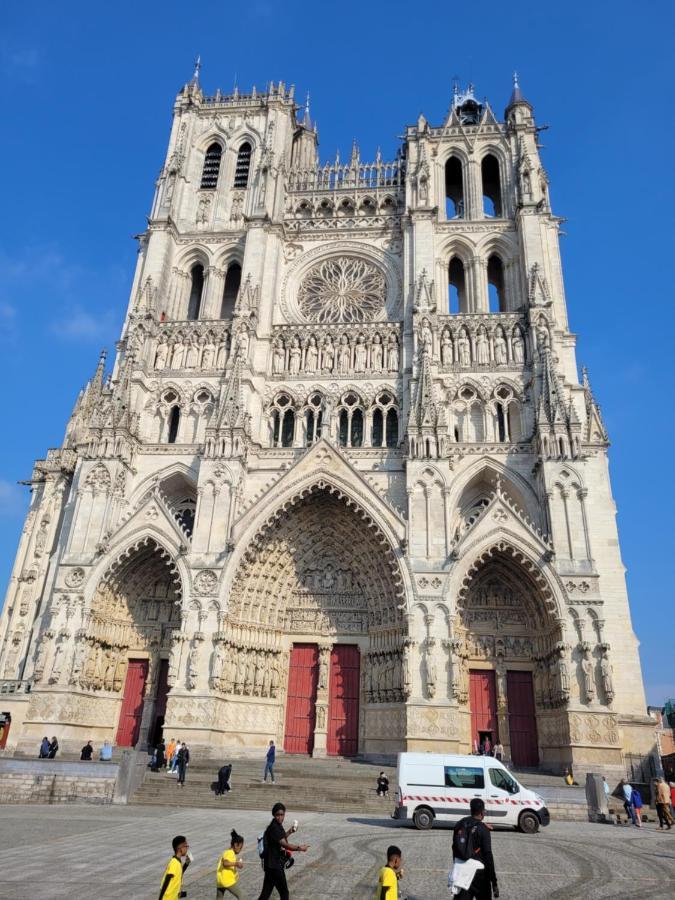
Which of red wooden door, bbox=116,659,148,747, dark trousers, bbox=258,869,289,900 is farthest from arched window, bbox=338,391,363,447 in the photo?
dark trousers, bbox=258,869,289,900

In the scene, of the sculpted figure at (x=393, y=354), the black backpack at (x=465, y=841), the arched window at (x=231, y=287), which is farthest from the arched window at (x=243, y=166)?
the black backpack at (x=465, y=841)

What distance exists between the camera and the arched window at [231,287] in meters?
30.8

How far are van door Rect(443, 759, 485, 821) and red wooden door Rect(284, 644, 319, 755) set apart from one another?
31.5 feet

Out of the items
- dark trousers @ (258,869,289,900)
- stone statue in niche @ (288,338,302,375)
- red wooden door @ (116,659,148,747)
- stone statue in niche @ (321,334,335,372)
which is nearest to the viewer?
dark trousers @ (258,869,289,900)

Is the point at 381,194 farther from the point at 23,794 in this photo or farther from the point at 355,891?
the point at 355,891

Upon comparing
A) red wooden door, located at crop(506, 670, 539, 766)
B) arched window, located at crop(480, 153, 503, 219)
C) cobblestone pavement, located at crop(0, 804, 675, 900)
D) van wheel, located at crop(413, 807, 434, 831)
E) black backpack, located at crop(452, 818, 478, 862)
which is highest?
arched window, located at crop(480, 153, 503, 219)

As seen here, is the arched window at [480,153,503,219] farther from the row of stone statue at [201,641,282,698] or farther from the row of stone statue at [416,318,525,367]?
the row of stone statue at [201,641,282,698]

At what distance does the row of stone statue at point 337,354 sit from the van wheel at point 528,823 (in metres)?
16.8

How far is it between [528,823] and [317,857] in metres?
5.49

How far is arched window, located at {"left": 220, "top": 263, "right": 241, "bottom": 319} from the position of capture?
3084cm

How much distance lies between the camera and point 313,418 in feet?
83.1

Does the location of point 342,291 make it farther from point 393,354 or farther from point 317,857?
point 317,857

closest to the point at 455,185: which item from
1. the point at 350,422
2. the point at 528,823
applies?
the point at 350,422

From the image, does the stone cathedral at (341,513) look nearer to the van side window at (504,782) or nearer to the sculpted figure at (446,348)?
the sculpted figure at (446,348)
